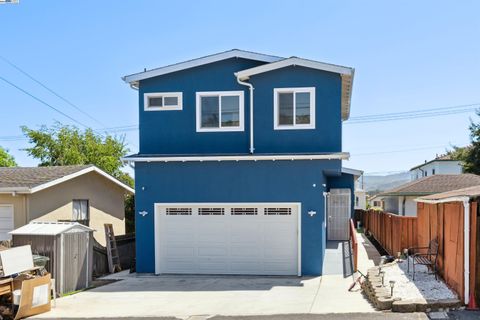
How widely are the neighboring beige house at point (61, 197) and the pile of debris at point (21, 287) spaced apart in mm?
5152

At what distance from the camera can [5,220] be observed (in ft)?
55.0

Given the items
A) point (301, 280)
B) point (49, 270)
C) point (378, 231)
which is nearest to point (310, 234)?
point (301, 280)

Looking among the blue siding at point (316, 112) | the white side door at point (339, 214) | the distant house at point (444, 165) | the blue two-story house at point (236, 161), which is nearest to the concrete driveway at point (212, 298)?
the blue two-story house at point (236, 161)

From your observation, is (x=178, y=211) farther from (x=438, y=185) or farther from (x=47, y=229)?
(x=438, y=185)

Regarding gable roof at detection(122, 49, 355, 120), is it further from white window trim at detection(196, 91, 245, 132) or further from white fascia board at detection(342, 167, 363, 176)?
white fascia board at detection(342, 167, 363, 176)

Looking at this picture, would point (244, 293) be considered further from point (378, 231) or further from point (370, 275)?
point (378, 231)

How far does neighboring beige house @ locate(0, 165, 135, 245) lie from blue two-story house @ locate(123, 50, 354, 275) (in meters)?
3.22

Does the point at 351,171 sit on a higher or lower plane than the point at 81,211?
higher

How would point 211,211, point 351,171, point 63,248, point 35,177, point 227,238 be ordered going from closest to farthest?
point 63,248, point 227,238, point 211,211, point 35,177, point 351,171

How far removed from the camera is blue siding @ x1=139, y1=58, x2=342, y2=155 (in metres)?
15.1

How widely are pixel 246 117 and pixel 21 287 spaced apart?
8.08 m

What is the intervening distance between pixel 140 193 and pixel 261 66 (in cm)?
560

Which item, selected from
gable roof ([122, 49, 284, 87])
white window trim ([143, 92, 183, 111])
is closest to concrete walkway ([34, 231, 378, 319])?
white window trim ([143, 92, 183, 111])

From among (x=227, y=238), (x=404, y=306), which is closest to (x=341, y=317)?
(x=404, y=306)
